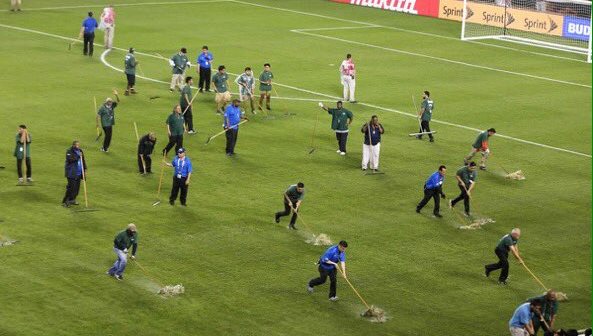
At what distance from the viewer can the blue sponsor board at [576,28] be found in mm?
68125

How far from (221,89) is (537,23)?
2621cm

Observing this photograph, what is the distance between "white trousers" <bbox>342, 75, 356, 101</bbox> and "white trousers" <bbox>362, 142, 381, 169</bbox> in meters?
10.5

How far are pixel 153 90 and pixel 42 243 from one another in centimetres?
2089

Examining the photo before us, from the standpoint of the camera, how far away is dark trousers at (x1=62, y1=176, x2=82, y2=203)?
120 ft

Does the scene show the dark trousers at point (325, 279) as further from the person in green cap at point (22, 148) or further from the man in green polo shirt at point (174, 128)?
the man in green polo shirt at point (174, 128)

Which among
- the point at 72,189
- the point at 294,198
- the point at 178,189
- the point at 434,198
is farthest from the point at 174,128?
the point at 434,198

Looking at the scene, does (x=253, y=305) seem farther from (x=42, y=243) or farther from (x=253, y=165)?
(x=253, y=165)

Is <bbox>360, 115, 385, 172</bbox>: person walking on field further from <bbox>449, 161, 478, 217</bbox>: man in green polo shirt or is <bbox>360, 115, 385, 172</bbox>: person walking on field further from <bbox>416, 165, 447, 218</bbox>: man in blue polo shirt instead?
<bbox>449, 161, 478, 217</bbox>: man in green polo shirt

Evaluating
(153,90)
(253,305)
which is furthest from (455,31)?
(253,305)

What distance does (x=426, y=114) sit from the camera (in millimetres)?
45969

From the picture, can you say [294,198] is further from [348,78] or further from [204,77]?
[204,77]

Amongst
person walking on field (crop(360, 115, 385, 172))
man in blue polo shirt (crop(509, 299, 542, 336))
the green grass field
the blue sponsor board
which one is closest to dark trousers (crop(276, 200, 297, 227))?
the green grass field

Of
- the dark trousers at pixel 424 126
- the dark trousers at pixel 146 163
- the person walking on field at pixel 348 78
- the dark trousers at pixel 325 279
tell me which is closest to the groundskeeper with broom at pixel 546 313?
the dark trousers at pixel 325 279

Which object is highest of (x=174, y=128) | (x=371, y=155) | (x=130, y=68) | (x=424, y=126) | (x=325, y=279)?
(x=130, y=68)
